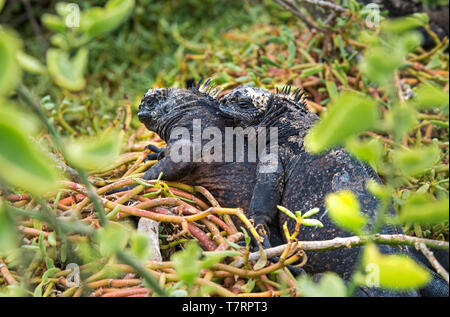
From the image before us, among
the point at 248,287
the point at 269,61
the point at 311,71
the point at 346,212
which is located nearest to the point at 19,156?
the point at 346,212

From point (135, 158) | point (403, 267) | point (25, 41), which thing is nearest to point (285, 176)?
point (135, 158)

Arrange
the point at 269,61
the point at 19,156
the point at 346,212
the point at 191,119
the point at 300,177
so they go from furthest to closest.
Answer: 1. the point at 269,61
2. the point at 191,119
3. the point at 300,177
4. the point at 346,212
5. the point at 19,156

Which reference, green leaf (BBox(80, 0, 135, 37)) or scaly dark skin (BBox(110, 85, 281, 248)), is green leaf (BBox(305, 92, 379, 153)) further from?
scaly dark skin (BBox(110, 85, 281, 248))

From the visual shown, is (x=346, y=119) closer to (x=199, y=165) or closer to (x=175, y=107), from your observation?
(x=199, y=165)

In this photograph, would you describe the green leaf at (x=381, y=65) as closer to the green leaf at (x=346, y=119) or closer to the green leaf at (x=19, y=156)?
the green leaf at (x=346, y=119)

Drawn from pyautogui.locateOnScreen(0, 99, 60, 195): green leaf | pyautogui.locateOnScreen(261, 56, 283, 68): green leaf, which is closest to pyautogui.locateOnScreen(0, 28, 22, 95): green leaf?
pyautogui.locateOnScreen(0, 99, 60, 195): green leaf
